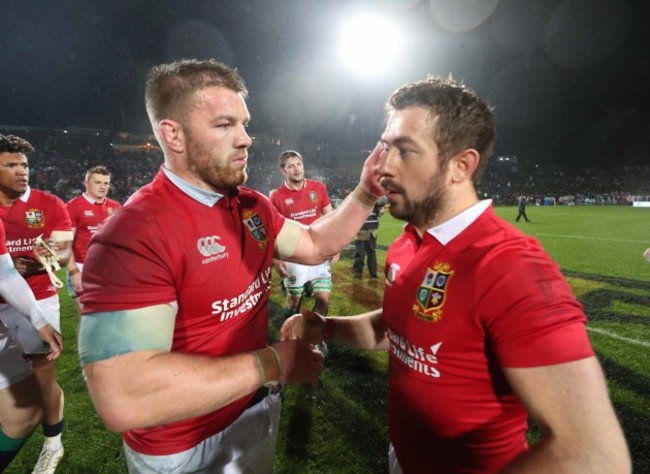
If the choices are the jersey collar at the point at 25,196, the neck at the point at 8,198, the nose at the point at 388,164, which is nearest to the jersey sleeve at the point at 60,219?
the jersey collar at the point at 25,196

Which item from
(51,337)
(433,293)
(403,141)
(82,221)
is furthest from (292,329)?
(82,221)

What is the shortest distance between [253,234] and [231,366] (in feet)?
2.59

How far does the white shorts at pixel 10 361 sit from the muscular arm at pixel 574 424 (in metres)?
3.82

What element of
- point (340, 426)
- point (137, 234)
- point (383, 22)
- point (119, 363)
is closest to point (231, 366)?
point (119, 363)

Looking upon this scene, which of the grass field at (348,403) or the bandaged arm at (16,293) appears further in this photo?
the grass field at (348,403)

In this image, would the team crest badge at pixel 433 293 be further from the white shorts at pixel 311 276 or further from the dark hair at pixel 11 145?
the white shorts at pixel 311 276

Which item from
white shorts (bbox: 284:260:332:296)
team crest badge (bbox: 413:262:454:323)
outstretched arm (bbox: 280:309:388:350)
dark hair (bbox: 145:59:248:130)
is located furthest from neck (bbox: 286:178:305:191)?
team crest badge (bbox: 413:262:454:323)

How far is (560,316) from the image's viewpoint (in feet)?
3.67

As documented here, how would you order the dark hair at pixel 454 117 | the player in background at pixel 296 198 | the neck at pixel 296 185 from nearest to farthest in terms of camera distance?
the dark hair at pixel 454 117 → the player in background at pixel 296 198 → the neck at pixel 296 185

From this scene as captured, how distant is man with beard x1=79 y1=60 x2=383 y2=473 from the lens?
4.16ft

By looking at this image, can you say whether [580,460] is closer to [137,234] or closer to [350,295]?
[137,234]

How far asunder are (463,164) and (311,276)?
4839 millimetres

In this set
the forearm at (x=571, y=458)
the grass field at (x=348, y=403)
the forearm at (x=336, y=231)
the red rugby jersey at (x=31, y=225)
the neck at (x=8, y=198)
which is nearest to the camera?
the forearm at (x=571, y=458)

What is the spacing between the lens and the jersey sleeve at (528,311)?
A: 109cm
